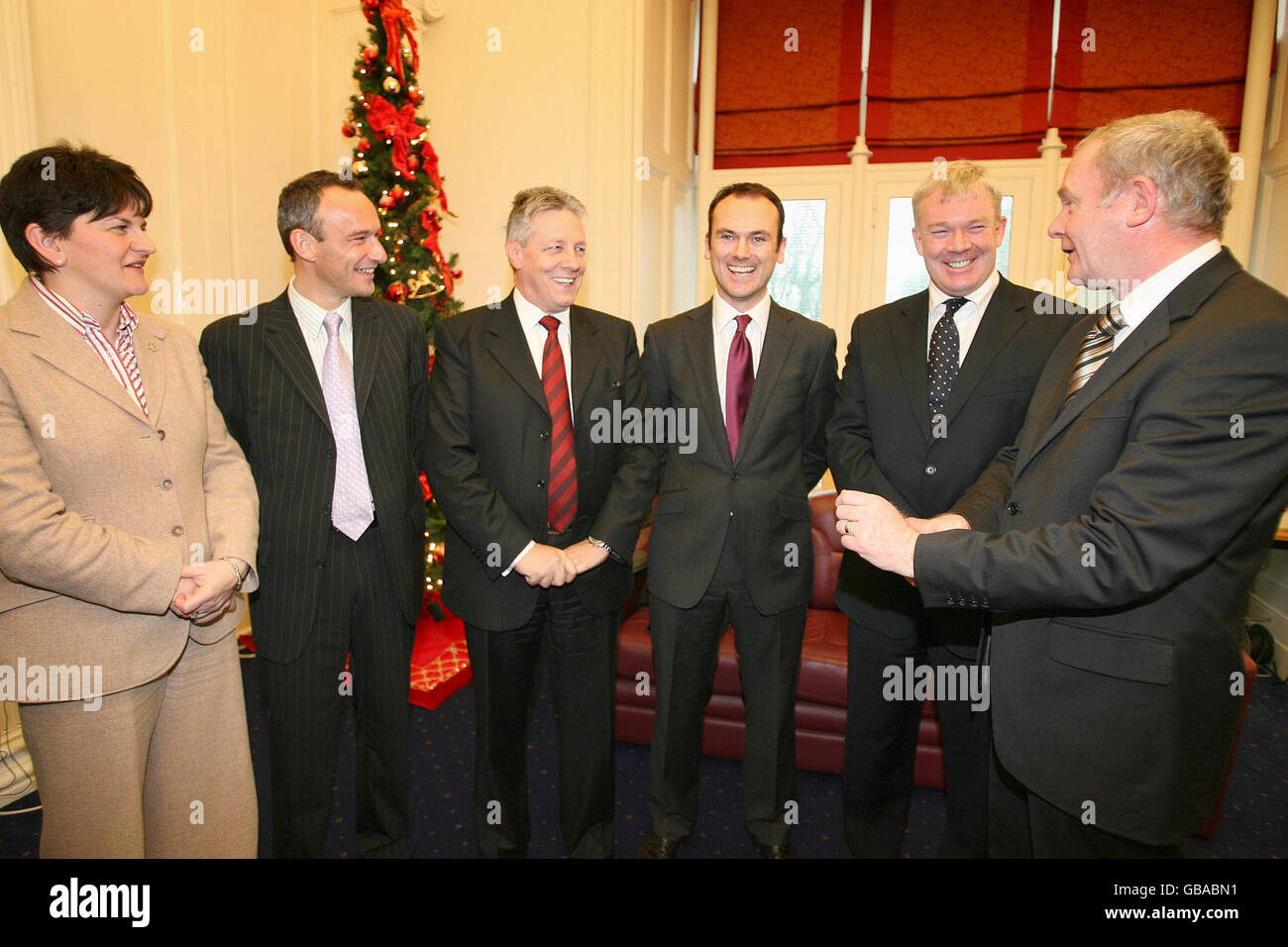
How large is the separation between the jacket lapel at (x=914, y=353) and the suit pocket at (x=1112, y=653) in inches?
Result: 31.2

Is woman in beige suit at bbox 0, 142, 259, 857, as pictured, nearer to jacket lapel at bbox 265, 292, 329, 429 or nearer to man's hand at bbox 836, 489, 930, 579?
jacket lapel at bbox 265, 292, 329, 429

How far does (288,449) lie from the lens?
2.16 m

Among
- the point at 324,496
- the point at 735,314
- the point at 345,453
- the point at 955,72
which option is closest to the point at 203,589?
the point at 324,496

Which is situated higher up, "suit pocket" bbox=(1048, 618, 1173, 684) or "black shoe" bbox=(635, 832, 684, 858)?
"suit pocket" bbox=(1048, 618, 1173, 684)

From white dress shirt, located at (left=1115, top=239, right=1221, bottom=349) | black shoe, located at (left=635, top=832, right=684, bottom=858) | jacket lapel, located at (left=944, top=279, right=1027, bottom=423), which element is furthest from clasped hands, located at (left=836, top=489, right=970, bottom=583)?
black shoe, located at (left=635, top=832, right=684, bottom=858)

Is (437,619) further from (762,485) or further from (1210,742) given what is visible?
(1210,742)

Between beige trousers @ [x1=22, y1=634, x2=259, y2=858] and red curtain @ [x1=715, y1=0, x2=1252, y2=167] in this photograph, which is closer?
beige trousers @ [x1=22, y1=634, x2=259, y2=858]

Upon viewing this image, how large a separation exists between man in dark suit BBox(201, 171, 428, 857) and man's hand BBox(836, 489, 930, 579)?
50.7 inches

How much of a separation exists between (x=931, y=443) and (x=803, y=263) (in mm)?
3737

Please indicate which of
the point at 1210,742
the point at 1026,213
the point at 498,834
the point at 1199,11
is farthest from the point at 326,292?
the point at 1199,11

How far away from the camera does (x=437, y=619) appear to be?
438cm

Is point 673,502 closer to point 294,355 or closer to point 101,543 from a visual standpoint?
point 294,355

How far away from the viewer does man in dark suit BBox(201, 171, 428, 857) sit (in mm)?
2164
